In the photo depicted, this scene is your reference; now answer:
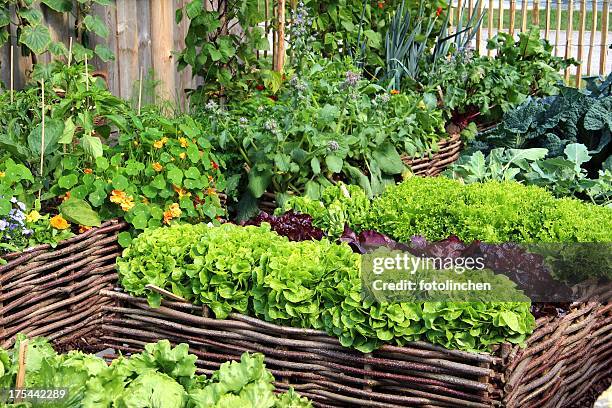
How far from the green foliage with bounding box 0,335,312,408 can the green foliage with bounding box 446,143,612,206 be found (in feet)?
8.96

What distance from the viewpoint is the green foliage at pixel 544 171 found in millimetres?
4643

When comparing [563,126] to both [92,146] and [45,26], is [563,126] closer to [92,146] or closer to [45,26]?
[92,146]

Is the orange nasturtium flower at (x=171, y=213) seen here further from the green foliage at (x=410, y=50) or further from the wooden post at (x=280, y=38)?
the green foliage at (x=410, y=50)

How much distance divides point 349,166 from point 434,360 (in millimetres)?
1886

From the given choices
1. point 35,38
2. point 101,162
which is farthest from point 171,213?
point 35,38

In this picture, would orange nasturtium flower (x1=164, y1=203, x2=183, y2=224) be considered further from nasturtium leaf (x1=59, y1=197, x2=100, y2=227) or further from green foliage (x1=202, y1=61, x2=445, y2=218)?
green foliage (x1=202, y1=61, x2=445, y2=218)

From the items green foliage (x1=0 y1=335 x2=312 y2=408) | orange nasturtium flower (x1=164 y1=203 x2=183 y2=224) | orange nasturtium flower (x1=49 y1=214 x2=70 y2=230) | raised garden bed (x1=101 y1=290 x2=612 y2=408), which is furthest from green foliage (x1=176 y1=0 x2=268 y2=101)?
green foliage (x1=0 y1=335 x2=312 y2=408)

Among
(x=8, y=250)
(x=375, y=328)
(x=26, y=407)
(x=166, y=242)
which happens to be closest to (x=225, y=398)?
(x=26, y=407)

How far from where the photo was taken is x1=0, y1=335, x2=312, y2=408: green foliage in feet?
6.68

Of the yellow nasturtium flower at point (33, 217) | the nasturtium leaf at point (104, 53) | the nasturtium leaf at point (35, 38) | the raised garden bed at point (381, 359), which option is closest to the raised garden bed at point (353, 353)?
the raised garden bed at point (381, 359)

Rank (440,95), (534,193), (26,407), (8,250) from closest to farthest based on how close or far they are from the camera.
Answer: (26,407) → (8,250) → (534,193) → (440,95)

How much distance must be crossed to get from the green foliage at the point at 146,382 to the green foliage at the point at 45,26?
2.89 m

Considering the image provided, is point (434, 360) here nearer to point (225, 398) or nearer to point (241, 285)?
point (241, 285)

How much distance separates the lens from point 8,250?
3652 millimetres
